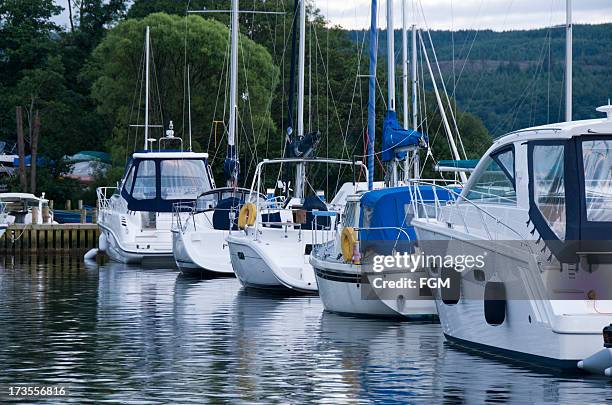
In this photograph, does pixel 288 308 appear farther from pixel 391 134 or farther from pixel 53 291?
pixel 53 291

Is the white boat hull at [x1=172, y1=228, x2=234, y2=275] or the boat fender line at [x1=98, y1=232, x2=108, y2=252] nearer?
the white boat hull at [x1=172, y1=228, x2=234, y2=275]

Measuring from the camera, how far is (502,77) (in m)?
69.9

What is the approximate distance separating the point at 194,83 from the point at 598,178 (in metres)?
51.5

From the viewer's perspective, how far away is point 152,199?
40.3m

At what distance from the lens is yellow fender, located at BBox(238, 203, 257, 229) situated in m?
28.9

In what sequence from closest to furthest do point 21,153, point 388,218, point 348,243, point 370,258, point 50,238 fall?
→ 1. point 370,258
2. point 348,243
3. point 388,218
4. point 50,238
5. point 21,153

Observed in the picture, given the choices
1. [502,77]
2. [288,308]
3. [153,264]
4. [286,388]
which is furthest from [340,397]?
[502,77]

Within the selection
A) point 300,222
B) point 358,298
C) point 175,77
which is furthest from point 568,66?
point 175,77

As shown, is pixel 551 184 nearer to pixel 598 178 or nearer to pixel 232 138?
pixel 598 178

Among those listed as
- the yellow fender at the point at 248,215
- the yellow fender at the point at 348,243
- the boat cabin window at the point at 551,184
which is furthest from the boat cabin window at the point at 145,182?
the boat cabin window at the point at 551,184

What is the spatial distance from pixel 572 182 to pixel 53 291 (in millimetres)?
16479

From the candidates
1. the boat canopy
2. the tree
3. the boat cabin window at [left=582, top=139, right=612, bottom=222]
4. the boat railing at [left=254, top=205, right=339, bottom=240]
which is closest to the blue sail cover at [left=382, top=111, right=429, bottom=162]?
the boat railing at [left=254, top=205, right=339, bottom=240]

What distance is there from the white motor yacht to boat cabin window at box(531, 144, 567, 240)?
1cm

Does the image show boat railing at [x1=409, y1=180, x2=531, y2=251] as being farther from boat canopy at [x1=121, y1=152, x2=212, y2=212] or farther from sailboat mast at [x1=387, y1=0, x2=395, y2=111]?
boat canopy at [x1=121, y1=152, x2=212, y2=212]
